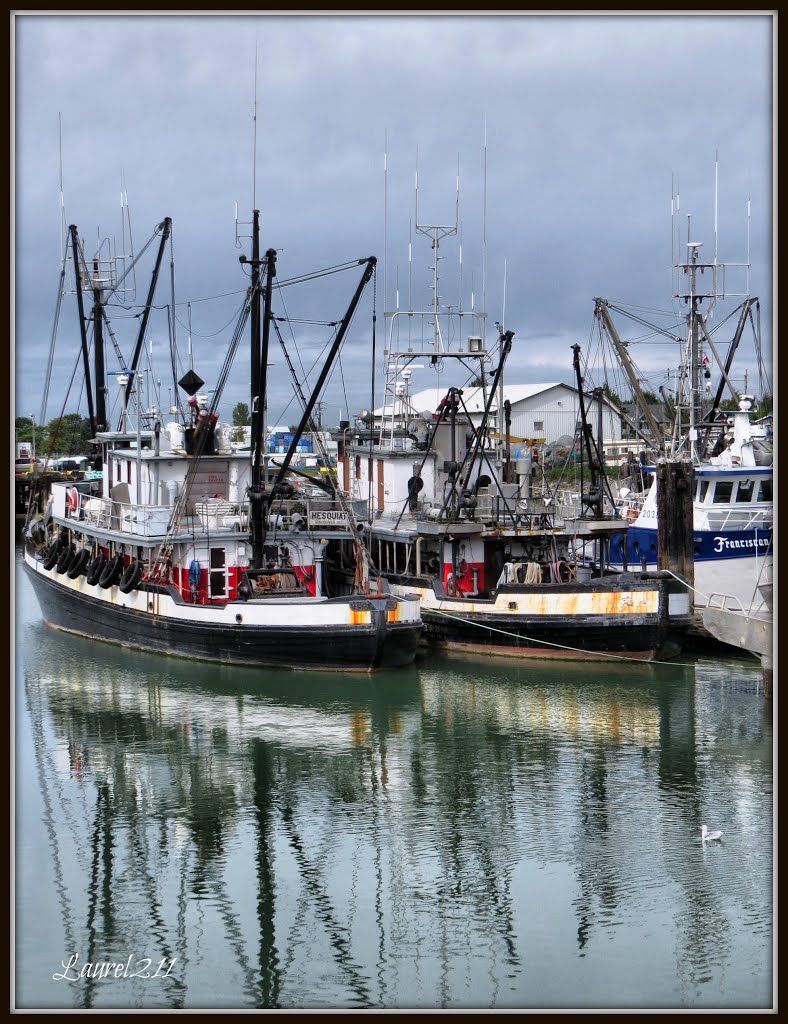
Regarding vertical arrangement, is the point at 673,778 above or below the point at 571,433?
below

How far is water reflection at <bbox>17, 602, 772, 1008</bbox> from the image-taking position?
49.3 feet

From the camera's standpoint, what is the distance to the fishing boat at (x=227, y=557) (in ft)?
93.0

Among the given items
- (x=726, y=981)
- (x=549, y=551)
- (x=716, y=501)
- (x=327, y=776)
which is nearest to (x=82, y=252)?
(x=549, y=551)

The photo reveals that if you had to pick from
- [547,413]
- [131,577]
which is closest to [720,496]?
[131,577]

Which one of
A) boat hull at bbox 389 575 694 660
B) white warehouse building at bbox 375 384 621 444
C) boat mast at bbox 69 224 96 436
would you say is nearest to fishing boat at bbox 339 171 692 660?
boat hull at bbox 389 575 694 660

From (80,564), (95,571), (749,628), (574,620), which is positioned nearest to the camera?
(749,628)

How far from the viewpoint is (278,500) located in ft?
106

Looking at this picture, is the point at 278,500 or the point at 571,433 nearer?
the point at 278,500

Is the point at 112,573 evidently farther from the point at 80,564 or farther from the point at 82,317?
the point at 82,317

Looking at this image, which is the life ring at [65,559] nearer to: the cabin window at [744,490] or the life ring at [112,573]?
the life ring at [112,573]

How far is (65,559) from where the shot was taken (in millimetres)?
35406

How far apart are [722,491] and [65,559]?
1714 centimetres

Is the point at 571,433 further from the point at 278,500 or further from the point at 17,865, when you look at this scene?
the point at 17,865

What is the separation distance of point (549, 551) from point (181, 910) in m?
17.6
